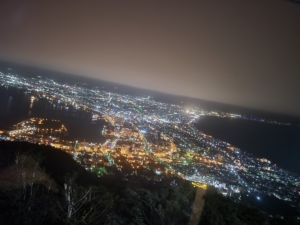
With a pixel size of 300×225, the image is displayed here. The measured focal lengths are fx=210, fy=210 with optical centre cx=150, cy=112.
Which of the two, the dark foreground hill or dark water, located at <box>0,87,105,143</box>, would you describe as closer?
the dark foreground hill

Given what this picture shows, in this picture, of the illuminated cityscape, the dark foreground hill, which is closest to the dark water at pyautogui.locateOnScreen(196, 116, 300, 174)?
the illuminated cityscape

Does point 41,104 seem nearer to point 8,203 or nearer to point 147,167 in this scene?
point 147,167

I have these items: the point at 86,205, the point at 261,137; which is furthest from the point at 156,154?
the point at 261,137

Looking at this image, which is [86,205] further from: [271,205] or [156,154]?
[271,205]

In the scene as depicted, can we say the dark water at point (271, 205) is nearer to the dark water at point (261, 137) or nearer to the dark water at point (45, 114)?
the dark water at point (261, 137)

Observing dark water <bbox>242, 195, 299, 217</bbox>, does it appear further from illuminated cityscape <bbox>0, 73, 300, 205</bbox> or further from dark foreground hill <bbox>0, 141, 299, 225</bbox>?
dark foreground hill <bbox>0, 141, 299, 225</bbox>

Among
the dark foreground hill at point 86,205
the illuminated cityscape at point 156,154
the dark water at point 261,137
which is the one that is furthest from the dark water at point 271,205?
the dark water at point 261,137

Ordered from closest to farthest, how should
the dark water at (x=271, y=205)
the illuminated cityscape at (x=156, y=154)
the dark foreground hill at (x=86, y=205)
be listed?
1. the dark foreground hill at (x=86, y=205)
2. the dark water at (x=271, y=205)
3. the illuminated cityscape at (x=156, y=154)
